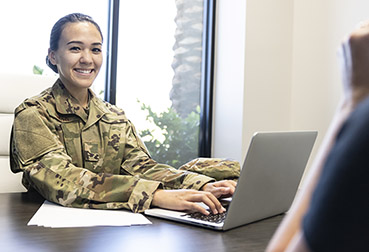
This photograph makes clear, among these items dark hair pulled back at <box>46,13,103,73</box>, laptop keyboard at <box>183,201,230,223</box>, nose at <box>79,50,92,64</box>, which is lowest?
laptop keyboard at <box>183,201,230,223</box>

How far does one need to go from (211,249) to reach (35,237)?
294 millimetres

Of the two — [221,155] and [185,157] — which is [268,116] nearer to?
[221,155]

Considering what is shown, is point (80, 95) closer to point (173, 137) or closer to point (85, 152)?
point (85, 152)

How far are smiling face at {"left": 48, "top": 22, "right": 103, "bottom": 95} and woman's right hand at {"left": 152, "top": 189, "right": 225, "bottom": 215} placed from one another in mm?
575

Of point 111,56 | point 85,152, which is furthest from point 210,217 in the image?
point 111,56

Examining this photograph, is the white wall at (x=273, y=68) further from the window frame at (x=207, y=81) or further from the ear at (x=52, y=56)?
the ear at (x=52, y=56)

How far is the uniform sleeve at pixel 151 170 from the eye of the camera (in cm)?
122

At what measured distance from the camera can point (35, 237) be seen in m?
0.75

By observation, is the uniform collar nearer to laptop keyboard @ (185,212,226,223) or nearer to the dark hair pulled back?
the dark hair pulled back

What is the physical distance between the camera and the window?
3.29 metres

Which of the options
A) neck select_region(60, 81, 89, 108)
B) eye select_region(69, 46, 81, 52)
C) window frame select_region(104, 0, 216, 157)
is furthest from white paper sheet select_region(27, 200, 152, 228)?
window frame select_region(104, 0, 216, 157)

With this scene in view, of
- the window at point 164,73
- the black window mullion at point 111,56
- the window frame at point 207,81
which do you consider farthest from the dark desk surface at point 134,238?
the window frame at point 207,81

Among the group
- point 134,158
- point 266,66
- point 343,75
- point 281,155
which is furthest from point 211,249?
point 266,66

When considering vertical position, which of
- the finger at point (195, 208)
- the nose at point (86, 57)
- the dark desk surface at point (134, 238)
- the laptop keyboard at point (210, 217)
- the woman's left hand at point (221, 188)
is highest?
the nose at point (86, 57)
